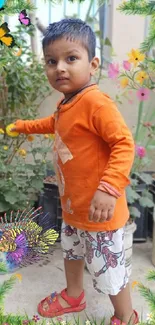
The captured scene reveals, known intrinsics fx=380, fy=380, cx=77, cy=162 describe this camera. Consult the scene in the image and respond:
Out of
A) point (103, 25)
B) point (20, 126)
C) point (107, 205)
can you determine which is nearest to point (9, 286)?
point (107, 205)

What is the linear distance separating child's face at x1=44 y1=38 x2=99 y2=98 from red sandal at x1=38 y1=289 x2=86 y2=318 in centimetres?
82

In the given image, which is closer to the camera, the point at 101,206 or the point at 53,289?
the point at 101,206

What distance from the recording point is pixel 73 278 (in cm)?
140

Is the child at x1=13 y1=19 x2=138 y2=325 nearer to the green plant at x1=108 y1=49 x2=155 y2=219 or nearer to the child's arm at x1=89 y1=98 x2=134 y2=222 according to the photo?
the child's arm at x1=89 y1=98 x2=134 y2=222

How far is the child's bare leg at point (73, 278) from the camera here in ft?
4.52

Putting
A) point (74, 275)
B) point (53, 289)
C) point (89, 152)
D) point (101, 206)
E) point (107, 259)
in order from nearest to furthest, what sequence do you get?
point (101, 206) → point (89, 152) → point (107, 259) → point (74, 275) → point (53, 289)

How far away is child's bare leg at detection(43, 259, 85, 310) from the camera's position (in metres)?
1.38

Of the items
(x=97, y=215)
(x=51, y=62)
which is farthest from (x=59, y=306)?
(x=51, y=62)

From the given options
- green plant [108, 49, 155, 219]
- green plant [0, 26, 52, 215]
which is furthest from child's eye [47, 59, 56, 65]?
green plant [0, 26, 52, 215]

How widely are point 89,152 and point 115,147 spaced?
16 centimetres

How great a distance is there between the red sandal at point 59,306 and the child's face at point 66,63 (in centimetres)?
82

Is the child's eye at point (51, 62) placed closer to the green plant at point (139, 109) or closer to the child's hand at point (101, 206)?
the child's hand at point (101, 206)

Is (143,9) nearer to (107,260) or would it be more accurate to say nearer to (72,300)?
(107,260)

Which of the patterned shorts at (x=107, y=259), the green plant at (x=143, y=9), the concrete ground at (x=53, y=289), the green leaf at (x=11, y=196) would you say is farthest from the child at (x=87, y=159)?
the green leaf at (x=11, y=196)
